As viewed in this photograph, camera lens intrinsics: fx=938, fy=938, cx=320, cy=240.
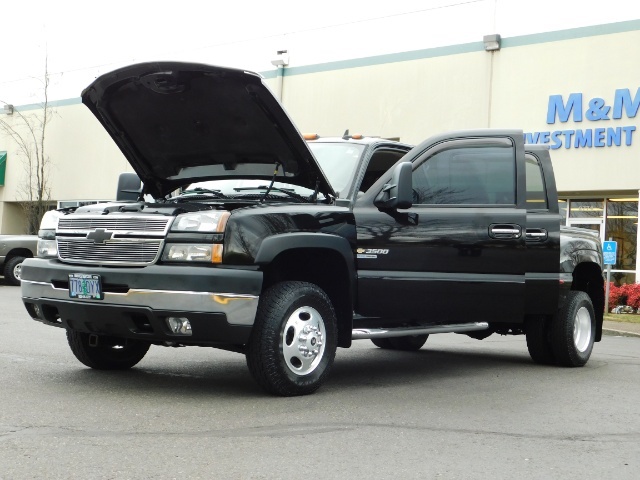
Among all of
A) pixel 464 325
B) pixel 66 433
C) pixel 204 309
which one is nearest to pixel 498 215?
pixel 464 325

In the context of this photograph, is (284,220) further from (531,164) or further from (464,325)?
(531,164)

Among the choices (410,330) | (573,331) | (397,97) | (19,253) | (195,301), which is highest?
(397,97)

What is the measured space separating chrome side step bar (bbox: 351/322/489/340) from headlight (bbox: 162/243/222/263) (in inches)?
54.4

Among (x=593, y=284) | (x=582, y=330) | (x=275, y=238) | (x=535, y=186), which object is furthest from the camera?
(x=593, y=284)

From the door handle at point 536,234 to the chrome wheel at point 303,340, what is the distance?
2.20 meters

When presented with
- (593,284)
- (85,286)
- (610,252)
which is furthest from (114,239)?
(610,252)

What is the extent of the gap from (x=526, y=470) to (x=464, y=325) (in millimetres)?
3379

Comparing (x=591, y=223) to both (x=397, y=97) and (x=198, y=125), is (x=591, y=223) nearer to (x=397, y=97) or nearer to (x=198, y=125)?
(x=397, y=97)

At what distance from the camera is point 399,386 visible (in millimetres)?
7355

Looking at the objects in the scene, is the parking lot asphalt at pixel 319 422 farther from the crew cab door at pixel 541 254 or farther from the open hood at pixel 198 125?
the open hood at pixel 198 125

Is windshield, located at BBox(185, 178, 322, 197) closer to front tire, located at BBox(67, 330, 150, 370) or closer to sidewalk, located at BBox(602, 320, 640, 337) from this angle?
front tire, located at BBox(67, 330, 150, 370)

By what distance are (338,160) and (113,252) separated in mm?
2133

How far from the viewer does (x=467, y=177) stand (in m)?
7.76

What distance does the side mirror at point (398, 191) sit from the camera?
22.9 ft
